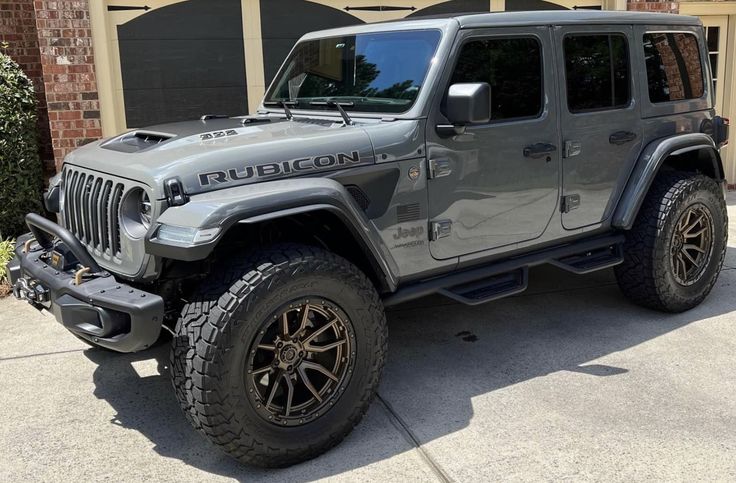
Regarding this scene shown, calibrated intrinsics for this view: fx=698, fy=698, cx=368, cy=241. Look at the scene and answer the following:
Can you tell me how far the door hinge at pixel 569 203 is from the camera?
418cm

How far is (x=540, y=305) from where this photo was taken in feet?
16.8

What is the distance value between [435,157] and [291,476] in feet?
5.55

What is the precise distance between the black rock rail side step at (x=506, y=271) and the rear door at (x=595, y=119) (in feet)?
0.61

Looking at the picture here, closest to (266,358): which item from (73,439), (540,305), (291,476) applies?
(291,476)

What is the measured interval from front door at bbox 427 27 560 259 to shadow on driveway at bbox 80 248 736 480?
2.44ft

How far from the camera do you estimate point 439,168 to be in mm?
3596

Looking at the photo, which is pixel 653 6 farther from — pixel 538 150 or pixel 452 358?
pixel 452 358

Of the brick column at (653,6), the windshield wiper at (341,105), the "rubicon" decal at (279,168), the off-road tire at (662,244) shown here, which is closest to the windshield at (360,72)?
the windshield wiper at (341,105)

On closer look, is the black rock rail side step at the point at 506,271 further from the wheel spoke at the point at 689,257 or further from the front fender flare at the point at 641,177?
the wheel spoke at the point at 689,257

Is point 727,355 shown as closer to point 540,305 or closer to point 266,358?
point 540,305

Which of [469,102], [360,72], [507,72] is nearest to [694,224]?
[507,72]

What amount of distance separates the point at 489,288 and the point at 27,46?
567 cm

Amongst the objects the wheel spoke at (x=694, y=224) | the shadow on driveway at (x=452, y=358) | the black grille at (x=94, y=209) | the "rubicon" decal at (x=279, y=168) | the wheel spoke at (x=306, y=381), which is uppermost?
the "rubicon" decal at (x=279, y=168)

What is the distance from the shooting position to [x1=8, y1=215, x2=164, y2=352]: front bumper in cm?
284
